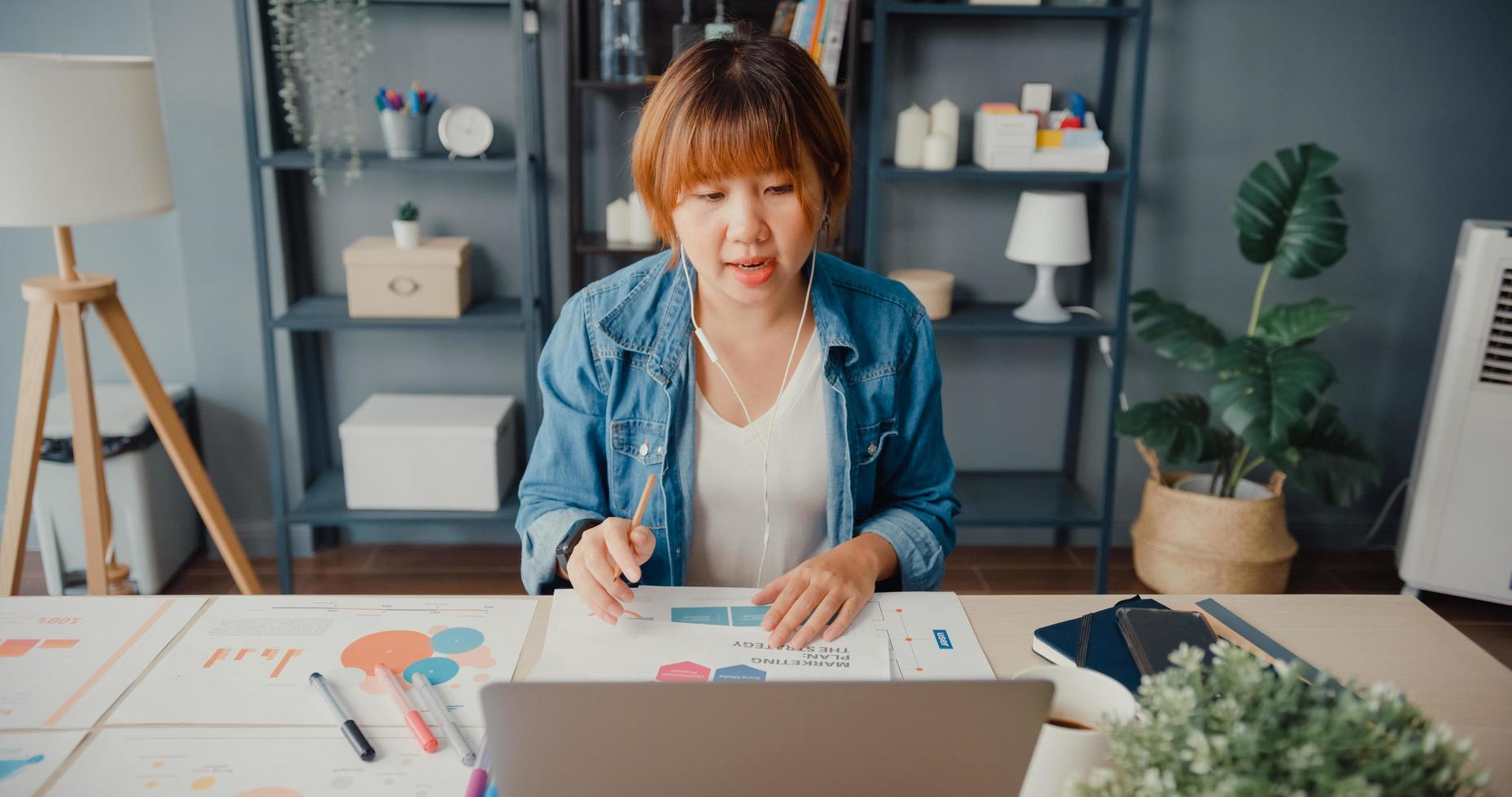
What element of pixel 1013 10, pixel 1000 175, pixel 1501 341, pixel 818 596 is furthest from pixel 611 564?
pixel 1501 341

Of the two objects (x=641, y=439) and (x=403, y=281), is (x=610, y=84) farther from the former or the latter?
(x=641, y=439)

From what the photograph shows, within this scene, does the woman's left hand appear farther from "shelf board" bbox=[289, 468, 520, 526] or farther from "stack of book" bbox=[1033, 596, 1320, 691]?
"shelf board" bbox=[289, 468, 520, 526]

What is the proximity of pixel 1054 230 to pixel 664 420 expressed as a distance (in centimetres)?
174

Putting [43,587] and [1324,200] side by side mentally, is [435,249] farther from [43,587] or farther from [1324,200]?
[1324,200]

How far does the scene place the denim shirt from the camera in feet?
4.52

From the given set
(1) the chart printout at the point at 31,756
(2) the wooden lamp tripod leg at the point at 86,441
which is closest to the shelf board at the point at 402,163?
(2) the wooden lamp tripod leg at the point at 86,441

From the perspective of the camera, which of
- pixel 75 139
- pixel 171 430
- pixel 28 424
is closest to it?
pixel 75 139

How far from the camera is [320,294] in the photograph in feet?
9.95

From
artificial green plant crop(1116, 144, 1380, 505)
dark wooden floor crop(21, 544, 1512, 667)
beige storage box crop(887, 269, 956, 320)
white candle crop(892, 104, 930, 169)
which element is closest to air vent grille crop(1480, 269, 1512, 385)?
artificial green plant crop(1116, 144, 1380, 505)

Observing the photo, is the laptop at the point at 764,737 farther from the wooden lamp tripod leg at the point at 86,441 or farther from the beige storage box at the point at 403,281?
the beige storage box at the point at 403,281

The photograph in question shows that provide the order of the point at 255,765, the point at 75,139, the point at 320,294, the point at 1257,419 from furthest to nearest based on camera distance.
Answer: the point at 320,294
the point at 1257,419
the point at 75,139
the point at 255,765

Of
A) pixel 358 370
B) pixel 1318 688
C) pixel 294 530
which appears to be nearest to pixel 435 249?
pixel 358 370

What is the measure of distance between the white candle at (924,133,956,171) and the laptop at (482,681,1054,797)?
2194mm

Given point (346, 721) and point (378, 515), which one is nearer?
point (346, 721)
